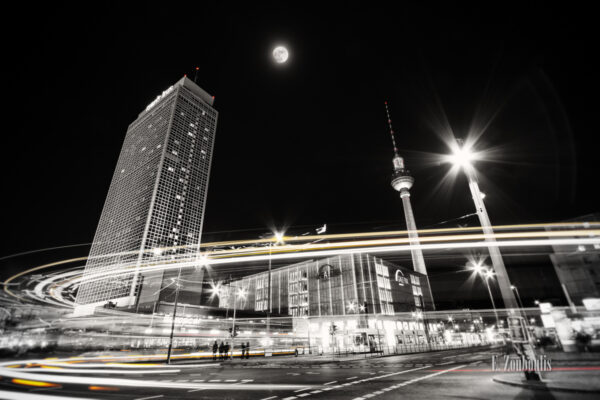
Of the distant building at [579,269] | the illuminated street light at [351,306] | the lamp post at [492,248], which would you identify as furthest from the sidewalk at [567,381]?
the illuminated street light at [351,306]

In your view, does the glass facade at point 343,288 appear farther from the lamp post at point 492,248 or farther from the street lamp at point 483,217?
the street lamp at point 483,217

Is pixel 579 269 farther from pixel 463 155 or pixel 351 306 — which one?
pixel 351 306

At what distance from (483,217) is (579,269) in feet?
111

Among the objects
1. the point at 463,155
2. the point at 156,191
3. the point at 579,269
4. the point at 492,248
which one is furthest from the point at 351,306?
the point at 156,191

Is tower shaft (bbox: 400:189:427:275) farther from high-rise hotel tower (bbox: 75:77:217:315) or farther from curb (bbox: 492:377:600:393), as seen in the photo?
curb (bbox: 492:377:600:393)

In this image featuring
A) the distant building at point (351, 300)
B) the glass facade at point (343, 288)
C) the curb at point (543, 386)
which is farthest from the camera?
the glass facade at point (343, 288)

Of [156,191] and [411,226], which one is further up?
[156,191]

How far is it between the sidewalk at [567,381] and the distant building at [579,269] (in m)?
20.7

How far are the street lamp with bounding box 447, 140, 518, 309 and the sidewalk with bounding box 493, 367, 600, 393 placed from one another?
3209 mm

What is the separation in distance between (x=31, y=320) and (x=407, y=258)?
11357 cm

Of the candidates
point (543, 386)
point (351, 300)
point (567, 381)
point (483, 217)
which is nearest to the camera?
point (543, 386)

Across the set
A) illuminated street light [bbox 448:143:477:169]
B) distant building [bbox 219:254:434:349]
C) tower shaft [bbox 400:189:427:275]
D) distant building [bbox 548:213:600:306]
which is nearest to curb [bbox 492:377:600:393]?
illuminated street light [bbox 448:143:477:169]

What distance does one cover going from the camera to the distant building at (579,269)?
29256 millimetres

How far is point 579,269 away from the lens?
33188 millimetres
